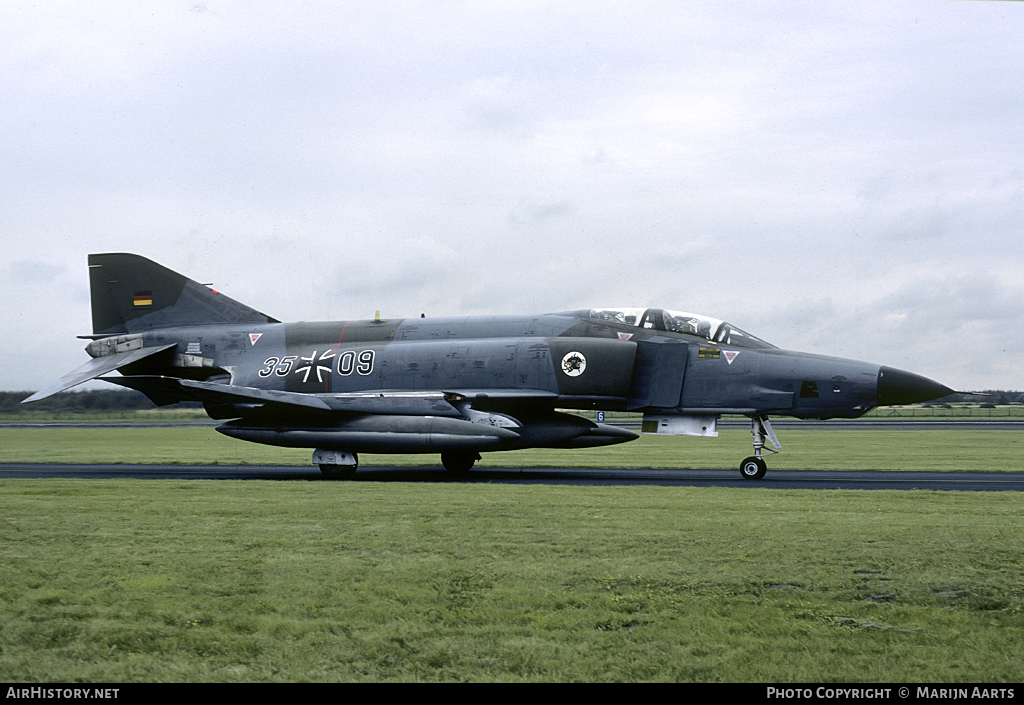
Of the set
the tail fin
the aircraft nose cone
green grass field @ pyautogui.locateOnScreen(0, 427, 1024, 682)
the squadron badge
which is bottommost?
green grass field @ pyautogui.locateOnScreen(0, 427, 1024, 682)

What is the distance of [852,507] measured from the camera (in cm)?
1058

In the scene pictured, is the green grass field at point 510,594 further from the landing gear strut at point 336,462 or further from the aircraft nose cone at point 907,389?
the landing gear strut at point 336,462

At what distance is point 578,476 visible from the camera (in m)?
16.8

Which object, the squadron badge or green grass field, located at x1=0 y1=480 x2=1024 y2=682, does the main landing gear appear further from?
green grass field, located at x1=0 y1=480 x2=1024 y2=682

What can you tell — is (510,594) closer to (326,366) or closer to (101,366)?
(326,366)

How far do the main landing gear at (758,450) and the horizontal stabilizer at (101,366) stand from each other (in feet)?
45.9

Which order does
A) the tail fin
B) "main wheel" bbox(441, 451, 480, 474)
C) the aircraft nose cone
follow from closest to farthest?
the aircraft nose cone, "main wheel" bbox(441, 451, 480, 474), the tail fin

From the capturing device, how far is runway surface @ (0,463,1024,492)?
1445cm

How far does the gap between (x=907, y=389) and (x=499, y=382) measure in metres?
7.79

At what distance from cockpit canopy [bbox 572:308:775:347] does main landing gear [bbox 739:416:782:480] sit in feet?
5.18

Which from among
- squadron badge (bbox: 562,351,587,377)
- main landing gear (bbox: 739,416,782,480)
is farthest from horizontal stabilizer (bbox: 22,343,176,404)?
main landing gear (bbox: 739,416,782,480)

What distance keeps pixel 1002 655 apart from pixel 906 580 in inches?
68.1

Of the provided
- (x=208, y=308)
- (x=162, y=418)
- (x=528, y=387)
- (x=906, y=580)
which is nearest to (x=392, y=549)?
(x=906, y=580)

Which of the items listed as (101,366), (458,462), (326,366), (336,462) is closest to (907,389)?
(458,462)
